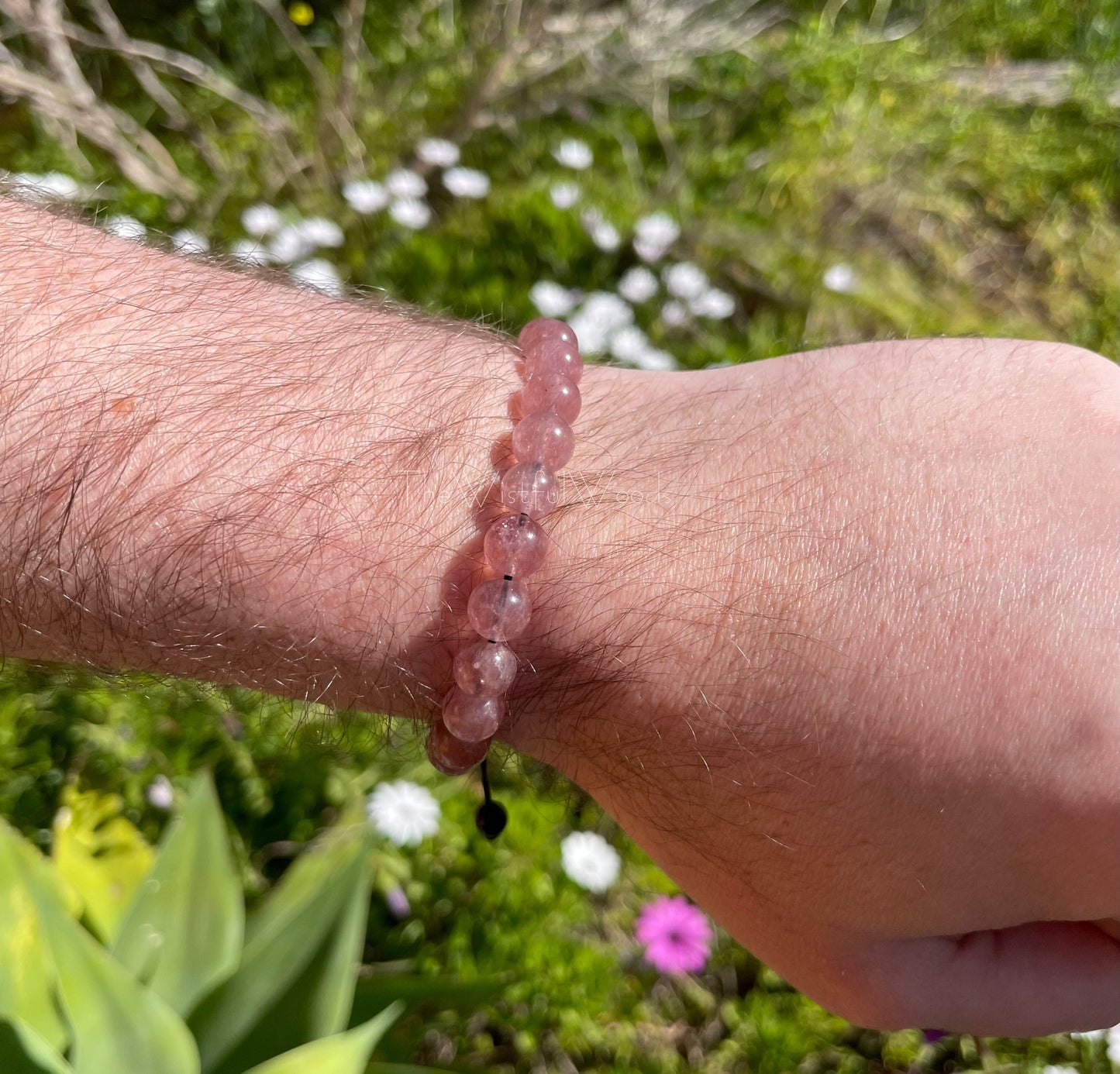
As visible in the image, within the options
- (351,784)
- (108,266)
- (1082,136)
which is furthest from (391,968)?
(1082,136)

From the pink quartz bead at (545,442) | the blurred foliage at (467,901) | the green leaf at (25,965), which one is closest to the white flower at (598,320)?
the blurred foliage at (467,901)

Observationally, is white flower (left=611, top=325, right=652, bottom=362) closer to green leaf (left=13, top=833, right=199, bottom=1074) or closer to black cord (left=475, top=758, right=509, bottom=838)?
black cord (left=475, top=758, right=509, bottom=838)

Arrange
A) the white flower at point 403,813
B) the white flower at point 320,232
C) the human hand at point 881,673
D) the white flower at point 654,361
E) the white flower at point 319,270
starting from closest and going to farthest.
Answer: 1. the human hand at point 881,673
2. the white flower at point 403,813
3. the white flower at point 319,270
4. the white flower at point 654,361
5. the white flower at point 320,232

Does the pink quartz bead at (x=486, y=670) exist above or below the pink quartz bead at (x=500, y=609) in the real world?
below

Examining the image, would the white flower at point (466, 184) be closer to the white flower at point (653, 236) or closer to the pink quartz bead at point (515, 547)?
the white flower at point (653, 236)

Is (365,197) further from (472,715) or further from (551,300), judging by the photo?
(472,715)

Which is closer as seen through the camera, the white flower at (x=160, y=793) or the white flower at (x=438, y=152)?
the white flower at (x=160, y=793)

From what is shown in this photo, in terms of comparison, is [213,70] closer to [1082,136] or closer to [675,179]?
[675,179]

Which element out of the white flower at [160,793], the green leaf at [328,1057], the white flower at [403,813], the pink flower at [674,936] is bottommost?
the pink flower at [674,936]

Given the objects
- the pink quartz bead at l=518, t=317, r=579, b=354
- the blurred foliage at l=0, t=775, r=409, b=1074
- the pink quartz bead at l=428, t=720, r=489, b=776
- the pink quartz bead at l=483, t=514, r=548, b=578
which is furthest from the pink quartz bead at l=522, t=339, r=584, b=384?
the blurred foliage at l=0, t=775, r=409, b=1074
